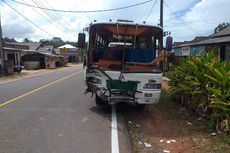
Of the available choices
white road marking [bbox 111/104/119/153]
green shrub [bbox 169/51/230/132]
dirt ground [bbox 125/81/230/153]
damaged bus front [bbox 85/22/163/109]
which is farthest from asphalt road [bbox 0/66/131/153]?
green shrub [bbox 169/51/230/132]

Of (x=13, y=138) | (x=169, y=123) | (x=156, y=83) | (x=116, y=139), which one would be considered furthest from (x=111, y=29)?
(x=13, y=138)

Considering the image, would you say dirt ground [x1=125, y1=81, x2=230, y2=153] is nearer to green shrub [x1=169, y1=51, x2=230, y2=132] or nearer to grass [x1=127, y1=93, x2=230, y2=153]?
grass [x1=127, y1=93, x2=230, y2=153]

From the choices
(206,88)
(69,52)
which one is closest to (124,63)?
(206,88)

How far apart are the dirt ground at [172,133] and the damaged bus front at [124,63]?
60 cm

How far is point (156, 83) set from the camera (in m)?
8.49

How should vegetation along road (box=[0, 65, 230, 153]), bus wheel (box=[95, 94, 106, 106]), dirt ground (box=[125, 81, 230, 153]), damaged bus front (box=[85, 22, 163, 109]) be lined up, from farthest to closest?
bus wheel (box=[95, 94, 106, 106]) < damaged bus front (box=[85, 22, 163, 109]) < dirt ground (box=[125, 81, 230, 153]) < vegetation along road (box=[0, 65, 230, 153])

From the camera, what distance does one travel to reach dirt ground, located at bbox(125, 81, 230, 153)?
5.90 meters

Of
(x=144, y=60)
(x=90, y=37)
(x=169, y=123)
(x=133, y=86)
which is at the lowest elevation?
(x=169, y=123)

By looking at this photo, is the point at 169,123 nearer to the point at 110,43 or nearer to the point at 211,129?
the point at 211,129

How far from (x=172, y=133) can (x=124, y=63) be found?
9.61 feet

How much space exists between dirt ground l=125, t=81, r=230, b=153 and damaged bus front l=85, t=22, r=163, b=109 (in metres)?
0.60

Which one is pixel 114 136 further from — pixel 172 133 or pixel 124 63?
pixel 124 63

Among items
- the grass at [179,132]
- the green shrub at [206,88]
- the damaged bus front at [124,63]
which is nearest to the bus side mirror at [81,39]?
the damaged bus front at [124,63]

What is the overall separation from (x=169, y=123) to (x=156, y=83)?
3.95ft
